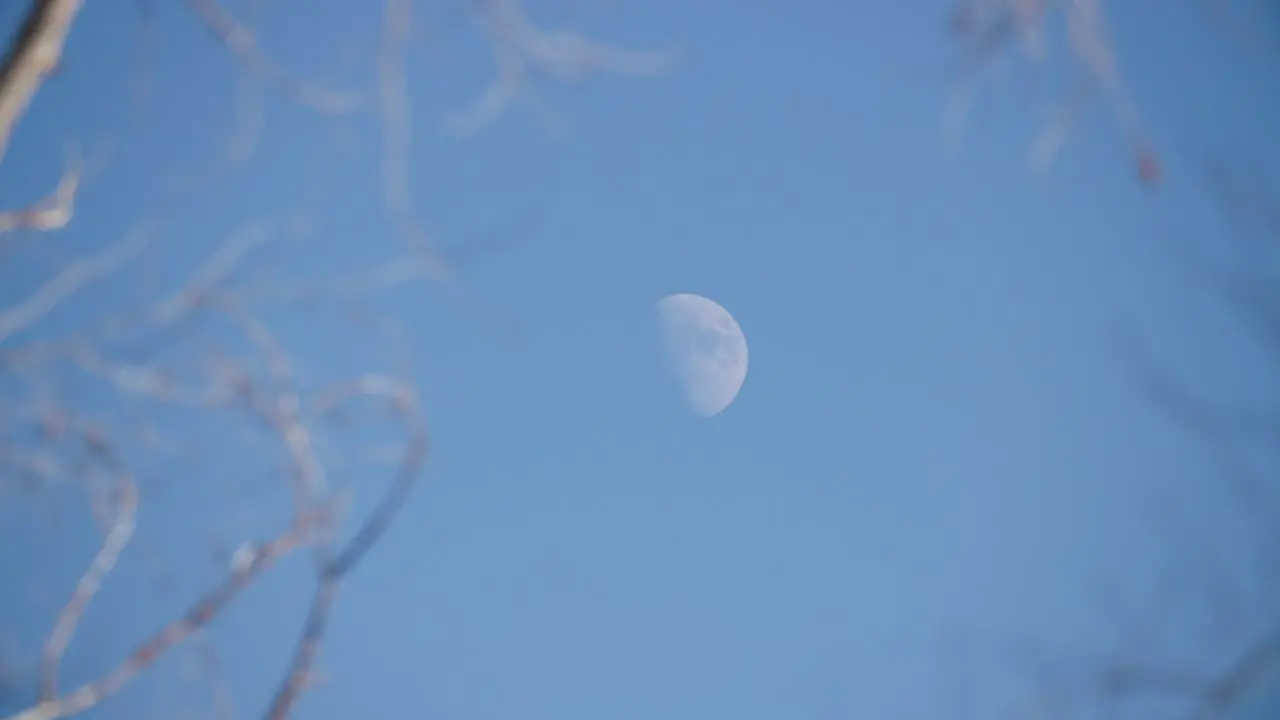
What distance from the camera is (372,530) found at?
1.22m

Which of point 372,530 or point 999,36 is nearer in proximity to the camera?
point 372,530

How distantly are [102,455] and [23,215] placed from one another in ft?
2.08

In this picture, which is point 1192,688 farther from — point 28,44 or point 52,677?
point 28,44

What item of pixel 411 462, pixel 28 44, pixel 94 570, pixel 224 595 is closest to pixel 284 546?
pixel 224 595

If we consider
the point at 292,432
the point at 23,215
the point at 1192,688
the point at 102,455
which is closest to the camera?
the point at 23,215

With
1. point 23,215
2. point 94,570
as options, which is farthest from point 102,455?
point 23,215

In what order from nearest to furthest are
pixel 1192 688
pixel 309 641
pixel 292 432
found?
pixel 309 641 < pixel 292 432 < pixel 1192 688

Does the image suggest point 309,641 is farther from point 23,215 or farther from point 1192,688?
point 1192,688

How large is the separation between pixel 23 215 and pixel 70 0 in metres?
0.32

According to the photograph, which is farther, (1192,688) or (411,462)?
(1192,688)

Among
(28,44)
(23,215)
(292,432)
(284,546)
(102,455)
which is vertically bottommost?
(102,455)

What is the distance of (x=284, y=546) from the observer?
139cm

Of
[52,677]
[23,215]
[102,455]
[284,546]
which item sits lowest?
[102,455]

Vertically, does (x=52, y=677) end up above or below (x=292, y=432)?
below
